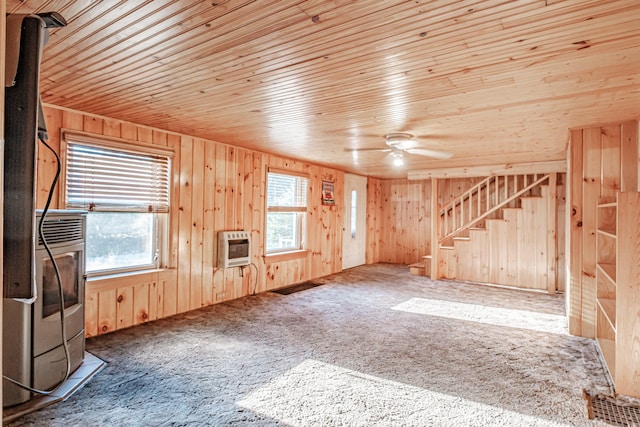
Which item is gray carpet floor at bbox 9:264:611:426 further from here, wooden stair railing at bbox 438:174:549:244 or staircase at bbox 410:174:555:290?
wooden stair railing at bbox 438:174:549:244

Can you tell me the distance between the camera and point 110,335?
3.40 meters

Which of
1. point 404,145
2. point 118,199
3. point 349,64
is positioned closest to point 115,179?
point 118,199

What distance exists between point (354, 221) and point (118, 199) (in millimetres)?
5141

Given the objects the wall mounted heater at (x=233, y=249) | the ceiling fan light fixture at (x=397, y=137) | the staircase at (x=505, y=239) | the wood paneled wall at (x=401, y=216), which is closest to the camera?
the ceiling fan light fixture at (x=397, y=137)

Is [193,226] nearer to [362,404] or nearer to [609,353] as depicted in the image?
[362,404]

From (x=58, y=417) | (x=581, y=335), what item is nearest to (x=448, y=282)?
(x=581, y=335)

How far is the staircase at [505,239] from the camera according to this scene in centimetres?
585

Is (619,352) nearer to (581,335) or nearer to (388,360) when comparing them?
(581,335)

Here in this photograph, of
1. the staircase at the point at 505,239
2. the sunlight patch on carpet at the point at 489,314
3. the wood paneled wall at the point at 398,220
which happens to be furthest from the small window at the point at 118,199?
the wood paneled wall at the point at 398,220

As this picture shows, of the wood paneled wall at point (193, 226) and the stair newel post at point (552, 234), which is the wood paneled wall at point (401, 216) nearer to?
the stair newel post at point (552, 234)

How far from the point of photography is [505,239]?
242 inches

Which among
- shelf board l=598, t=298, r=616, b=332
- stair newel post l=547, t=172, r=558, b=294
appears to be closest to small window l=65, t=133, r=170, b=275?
shelf board l=598, t=298, r=616, b=332

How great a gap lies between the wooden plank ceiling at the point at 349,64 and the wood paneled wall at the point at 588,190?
0.25 meters

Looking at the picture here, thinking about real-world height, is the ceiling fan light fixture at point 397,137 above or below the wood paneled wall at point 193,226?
above
